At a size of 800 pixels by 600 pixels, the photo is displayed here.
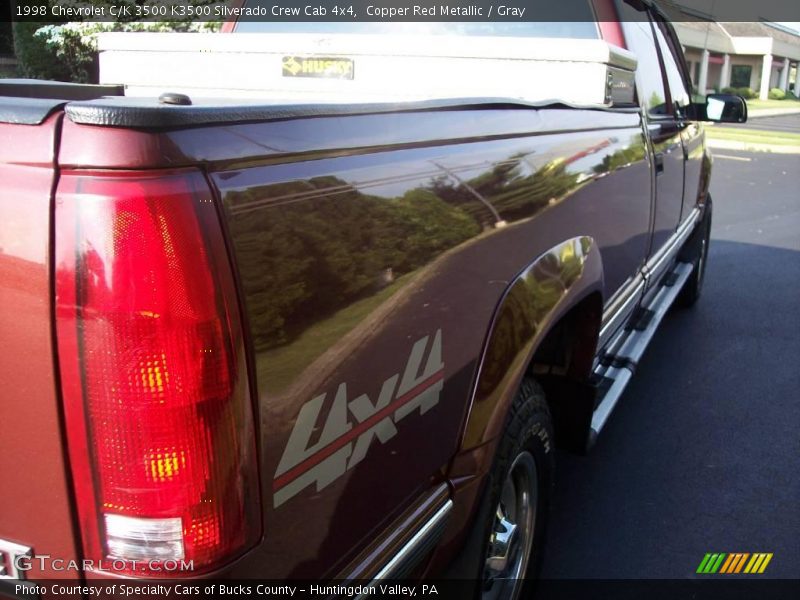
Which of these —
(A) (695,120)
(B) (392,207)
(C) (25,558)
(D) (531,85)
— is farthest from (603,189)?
(A) (695,120)

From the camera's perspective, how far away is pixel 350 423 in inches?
56.2

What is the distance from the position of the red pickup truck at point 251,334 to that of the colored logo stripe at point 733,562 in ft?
4.80

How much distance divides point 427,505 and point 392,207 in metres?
0.73

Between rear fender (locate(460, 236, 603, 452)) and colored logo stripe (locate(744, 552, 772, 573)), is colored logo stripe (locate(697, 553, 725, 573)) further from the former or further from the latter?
rear fender (locate(460, 236, 603, 452))

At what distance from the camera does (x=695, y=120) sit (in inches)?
206

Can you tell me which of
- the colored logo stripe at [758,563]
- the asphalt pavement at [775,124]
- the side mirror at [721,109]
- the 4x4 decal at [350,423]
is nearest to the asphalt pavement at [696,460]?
the colored logo stripe at [758,563]

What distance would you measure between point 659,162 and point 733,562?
1.86 metres

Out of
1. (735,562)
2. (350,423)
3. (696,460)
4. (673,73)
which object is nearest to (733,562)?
(735,562)

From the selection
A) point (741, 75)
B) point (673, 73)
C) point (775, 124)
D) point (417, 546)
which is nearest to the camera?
point (417, 546)

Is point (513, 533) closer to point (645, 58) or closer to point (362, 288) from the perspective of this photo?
point (362, 288)

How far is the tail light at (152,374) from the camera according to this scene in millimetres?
1095

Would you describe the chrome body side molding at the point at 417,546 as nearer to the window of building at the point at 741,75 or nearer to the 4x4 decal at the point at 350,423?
the 4x4 decal at the point at 350,423

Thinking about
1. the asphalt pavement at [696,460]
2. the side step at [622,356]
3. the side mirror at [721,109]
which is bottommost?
the asphalt pavement at [696,460]

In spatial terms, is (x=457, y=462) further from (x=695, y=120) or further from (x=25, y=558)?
(x=695, y=120)
